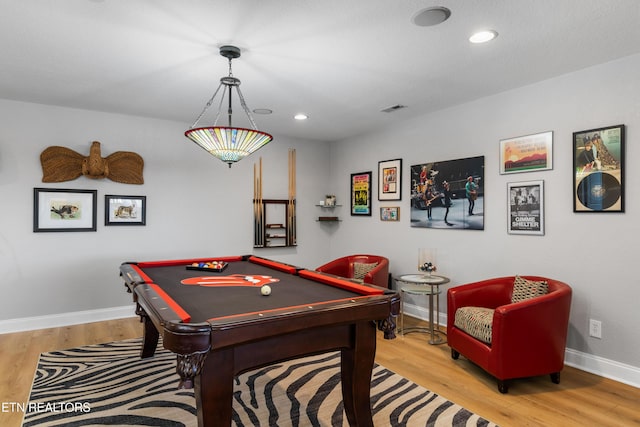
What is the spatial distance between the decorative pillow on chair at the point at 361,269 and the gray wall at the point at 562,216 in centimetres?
52

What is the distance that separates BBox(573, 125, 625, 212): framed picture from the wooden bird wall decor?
4.69 m

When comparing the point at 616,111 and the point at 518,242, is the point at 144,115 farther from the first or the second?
the point at 616,111

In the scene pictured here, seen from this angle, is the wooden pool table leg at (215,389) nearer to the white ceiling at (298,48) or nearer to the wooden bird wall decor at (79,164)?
the white ceiling at (298,48)

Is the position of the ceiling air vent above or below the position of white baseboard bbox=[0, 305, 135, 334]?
above

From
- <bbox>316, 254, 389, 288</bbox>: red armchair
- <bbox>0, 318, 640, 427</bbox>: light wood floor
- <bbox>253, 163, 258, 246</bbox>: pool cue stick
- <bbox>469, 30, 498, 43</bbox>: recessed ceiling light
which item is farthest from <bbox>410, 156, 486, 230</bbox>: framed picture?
<bbox>253, 163, 258, 246</bbox>: pool cue stick

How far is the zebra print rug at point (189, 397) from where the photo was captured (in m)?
2.35

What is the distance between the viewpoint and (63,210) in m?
4.32

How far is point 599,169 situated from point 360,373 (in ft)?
8.18

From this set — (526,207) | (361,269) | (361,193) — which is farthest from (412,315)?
(526,207)

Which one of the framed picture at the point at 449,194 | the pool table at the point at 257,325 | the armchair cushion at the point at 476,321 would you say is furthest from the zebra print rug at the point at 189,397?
the framed picture at the point at 449,194

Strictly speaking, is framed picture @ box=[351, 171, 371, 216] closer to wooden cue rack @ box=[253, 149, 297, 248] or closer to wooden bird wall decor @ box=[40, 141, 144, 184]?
wooden cue rack @ box=[253, 149, 297, 248]

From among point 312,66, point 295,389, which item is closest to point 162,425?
point 295,389

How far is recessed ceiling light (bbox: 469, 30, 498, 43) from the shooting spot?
252cm

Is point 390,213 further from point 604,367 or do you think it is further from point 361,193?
point 604,367
